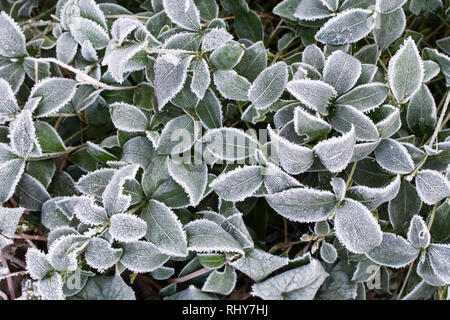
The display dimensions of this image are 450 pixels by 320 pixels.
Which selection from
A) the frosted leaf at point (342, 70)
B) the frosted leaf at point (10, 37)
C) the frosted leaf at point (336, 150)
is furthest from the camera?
the frosted leaf at point (10, 37)

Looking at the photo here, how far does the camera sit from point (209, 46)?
887 mm

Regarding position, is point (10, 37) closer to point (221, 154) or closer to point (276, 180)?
point (221, 154)

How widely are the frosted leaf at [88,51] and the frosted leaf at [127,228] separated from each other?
358 mm

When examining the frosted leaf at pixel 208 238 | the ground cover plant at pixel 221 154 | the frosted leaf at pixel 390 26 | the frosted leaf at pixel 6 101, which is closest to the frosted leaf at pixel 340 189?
the ground cover plant at pixel 221 154

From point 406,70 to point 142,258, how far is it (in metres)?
0.61

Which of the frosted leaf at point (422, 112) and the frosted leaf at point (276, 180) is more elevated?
the frosted leaf at point (422, 112)

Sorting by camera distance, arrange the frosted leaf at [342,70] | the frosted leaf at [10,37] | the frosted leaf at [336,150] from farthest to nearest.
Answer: the frosted leaf at [10,37]
the frosted leaf at [342,70]
the frosted leaf at [336,150]

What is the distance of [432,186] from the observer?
2.81 feet

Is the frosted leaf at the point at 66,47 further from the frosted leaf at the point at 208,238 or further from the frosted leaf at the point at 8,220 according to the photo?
the frosted leaf at the point at 208,238

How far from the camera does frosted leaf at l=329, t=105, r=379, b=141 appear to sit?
822 millimetres

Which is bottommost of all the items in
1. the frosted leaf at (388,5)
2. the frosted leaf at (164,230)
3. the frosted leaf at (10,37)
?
the frosted leaf at (164,230)

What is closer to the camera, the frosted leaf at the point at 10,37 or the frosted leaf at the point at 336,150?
the frosted leaf at the point at 336,150

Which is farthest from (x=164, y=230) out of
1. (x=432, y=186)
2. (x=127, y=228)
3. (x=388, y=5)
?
(x=388, y=5)

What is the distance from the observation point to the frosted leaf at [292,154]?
78 centimetres
